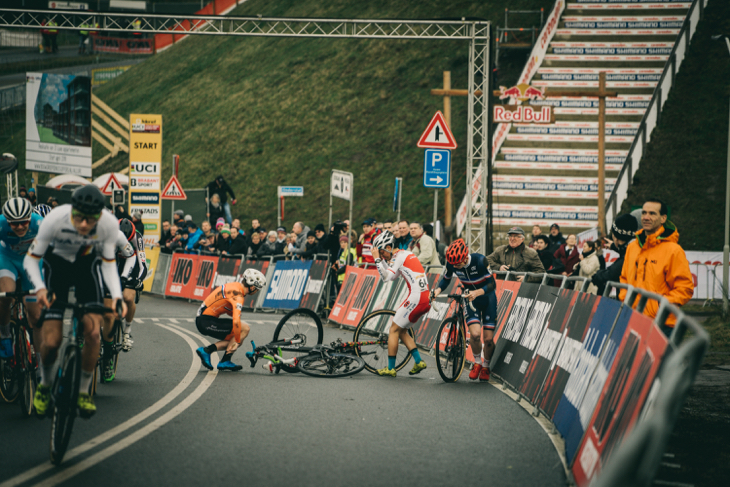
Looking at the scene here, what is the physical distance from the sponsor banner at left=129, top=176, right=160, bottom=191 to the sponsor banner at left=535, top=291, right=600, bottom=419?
22.5 meters

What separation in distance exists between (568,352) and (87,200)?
4441 mm

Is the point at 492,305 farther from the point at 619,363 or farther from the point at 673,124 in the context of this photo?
the point at 673,124

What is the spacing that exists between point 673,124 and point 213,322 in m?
23.5

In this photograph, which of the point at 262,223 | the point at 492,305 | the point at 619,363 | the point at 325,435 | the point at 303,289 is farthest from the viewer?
the point at 262,223

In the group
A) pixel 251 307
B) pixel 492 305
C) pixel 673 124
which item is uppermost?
pixel 673 124

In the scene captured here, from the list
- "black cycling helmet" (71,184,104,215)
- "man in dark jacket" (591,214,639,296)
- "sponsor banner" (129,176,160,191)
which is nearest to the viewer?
"black cycling helmet" (71,184,104,215)

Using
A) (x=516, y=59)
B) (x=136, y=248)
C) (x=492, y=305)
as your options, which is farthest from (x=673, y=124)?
(x=136, y=248)

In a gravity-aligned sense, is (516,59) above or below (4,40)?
below

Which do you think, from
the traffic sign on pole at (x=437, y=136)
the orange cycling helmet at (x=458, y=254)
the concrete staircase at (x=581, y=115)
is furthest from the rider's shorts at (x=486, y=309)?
the concrete staircase at (x=581, y=115)

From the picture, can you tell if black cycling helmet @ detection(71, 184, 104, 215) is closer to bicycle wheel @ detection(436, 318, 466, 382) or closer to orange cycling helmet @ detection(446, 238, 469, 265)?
orange cycling helmet @ detection(446, 238, 469, 265)

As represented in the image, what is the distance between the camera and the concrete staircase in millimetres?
28266

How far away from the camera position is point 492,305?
10211mm

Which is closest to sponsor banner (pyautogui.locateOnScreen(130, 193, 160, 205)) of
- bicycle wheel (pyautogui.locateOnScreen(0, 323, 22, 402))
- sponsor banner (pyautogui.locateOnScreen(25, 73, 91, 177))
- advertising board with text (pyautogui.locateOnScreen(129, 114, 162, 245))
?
advertising board with text (pyautogui.locateOnScreen(129, 114, 162, 245))

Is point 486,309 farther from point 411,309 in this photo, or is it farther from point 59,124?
point 59,124
